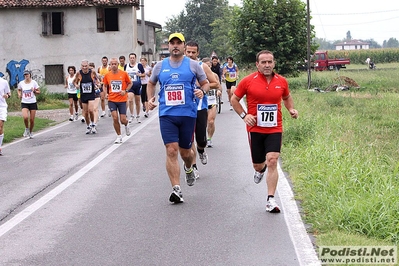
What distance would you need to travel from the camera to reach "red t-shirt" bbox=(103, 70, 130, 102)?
1527 centimetres

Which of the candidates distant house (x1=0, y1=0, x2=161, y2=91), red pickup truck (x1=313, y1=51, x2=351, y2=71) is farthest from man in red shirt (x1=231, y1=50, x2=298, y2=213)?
red pickup truck (x1=313, y1=51, x2=351, y2=71)

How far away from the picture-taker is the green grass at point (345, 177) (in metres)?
6.73

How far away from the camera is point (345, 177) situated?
8.88 metres

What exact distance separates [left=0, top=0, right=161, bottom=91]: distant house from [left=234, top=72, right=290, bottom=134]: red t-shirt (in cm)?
3399

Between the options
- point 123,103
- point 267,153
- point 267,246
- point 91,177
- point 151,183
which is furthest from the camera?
point 123,103

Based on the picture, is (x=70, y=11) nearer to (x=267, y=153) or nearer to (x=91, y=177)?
(x=91, y=177)

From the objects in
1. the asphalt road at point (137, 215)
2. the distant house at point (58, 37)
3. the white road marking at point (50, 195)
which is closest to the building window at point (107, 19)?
the distant house at point (58, 37)

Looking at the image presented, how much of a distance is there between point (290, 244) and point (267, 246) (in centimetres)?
22

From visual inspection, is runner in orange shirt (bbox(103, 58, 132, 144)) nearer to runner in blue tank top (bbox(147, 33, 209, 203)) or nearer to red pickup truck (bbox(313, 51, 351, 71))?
runner in blue tank top (bbox(147, 33, 209, 203))

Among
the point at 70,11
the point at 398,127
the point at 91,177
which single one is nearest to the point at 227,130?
the point at 398,127

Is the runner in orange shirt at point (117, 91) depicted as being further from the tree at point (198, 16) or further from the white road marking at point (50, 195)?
the tree at point (198, 16)

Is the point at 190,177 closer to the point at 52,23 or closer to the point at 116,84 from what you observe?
the point at 116,84

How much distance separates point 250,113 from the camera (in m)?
8.12

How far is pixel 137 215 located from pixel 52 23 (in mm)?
35546
